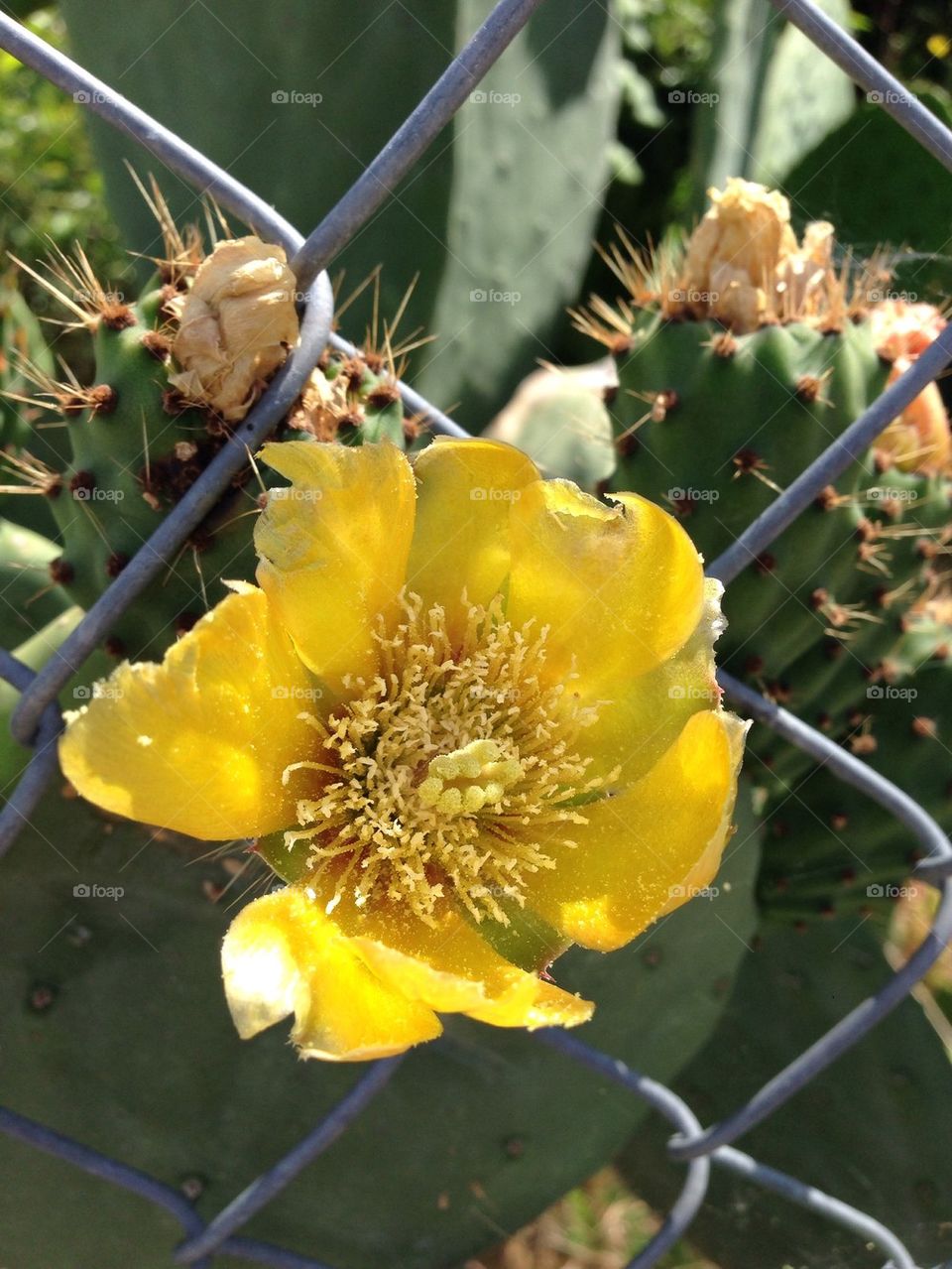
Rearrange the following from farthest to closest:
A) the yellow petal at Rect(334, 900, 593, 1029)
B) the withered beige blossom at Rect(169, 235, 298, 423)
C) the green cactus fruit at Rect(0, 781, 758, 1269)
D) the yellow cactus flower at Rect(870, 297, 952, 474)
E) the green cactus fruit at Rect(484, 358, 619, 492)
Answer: the green cactus fruit at Rect(484, 358, 619, 492), the yellow cactus flower at Rect(870, 297, 952, 474), the green cactus fruit at Rect(0, 781, 758, 1269), the withered beige blossom at Rect(169, 235, 298, 423), the yellow petal at Rect(334, 900, 593, 1029)

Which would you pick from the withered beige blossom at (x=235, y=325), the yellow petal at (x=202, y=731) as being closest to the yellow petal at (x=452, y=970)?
the yellow petal at (x=202, y=731)

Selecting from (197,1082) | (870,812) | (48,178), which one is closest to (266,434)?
(197,1082)

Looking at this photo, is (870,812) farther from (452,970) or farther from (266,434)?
(266,434)

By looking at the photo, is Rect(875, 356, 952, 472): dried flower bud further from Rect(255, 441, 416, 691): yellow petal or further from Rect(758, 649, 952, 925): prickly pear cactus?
Rect(255, 441, 416, 691): yellow petal

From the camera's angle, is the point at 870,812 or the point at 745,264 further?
the point at 870,812

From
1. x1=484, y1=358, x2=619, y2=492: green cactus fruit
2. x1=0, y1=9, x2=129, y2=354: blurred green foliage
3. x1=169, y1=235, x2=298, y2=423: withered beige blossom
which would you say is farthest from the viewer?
x1=0, y1=9, x2=129, y2=354: blurred green foliage

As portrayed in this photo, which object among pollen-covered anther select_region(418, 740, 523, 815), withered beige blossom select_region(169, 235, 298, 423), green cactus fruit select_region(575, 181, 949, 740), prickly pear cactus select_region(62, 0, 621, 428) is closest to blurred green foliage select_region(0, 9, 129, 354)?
prickly pear cactus select_region(62, 0, 621, 428)
